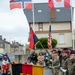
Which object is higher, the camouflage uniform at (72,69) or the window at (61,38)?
the camouflage uniform at (72,69)

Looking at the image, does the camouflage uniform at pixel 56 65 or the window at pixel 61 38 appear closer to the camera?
the camouflage uniform at pixel 56 65

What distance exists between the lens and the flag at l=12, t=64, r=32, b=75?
1363cm

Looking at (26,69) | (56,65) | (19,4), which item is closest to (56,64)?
(56,65)

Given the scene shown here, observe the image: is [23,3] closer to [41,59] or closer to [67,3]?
[67,3]

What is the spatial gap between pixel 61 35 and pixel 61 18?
421 cm

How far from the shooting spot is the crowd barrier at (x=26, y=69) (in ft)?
42.9

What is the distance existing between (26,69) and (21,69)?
0.34 meters

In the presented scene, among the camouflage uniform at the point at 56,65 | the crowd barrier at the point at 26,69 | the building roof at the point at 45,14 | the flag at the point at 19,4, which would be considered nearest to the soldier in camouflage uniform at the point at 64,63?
the camouflage uniform at the point at 56,65

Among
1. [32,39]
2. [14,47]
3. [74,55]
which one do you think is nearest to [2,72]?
[32,39]

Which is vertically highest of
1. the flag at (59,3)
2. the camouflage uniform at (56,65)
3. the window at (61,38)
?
the flag at (59,3)

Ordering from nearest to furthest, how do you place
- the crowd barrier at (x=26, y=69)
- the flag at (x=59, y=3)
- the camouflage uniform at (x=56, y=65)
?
1. the camouflage uniform at (x=56, y=65)
2. the crowd barrier at (x=26, y=69)
3. the flag at (x=59, y=3)

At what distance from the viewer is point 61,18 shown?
7506 centimetres

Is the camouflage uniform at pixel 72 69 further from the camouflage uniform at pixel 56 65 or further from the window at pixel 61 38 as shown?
the window at pixel 61 38

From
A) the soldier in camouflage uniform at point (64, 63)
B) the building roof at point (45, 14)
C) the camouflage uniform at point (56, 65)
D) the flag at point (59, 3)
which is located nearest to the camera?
the soldier in camouflage uniform at point (64, 63)
